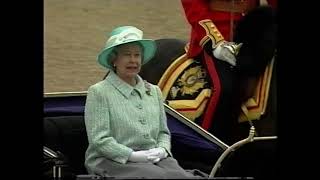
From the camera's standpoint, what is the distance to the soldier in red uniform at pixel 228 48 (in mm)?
3998

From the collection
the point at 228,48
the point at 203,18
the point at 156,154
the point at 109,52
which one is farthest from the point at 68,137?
the point at 203,18

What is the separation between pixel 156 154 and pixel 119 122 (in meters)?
0.19

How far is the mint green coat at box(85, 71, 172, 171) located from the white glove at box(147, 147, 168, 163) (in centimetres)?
4

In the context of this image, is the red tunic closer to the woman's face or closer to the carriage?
the carriage

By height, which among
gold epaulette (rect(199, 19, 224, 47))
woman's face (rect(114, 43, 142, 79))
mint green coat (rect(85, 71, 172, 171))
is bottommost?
mint green coat (rect(85, 71, 172, 171))

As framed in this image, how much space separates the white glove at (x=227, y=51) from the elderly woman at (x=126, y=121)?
739 millimetres

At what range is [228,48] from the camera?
414cm

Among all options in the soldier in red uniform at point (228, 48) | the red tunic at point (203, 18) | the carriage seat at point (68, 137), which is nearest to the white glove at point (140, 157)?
the carriage seat at point (68, 137)

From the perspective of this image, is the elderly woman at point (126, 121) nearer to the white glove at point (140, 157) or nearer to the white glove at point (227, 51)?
the white glove at point (140, 157)

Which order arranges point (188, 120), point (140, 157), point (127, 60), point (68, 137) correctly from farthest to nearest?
point (188, 120), point (68, 137), point (127, 60), point (140, 157)

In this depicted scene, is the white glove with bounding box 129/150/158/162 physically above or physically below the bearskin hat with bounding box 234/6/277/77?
below

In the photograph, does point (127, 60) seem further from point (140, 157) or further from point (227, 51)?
point (227, 51)

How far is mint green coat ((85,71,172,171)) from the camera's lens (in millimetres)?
3176

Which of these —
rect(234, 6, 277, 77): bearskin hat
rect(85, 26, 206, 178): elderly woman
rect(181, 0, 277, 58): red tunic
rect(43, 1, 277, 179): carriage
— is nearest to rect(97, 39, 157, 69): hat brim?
→ rect(85, 26, 206, 178): elderly woman
